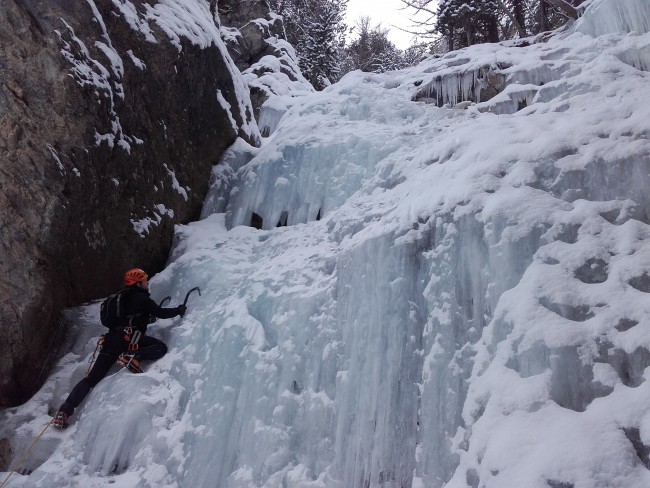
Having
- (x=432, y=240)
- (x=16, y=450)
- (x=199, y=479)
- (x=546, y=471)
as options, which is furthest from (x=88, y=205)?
(x=546, y=471)

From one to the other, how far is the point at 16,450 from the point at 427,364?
11.1 ft

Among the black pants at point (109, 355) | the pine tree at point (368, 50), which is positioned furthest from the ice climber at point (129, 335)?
the pine tree at point (368, 50)

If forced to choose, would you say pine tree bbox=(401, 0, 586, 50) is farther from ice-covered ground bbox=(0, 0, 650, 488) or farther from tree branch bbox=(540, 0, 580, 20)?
ice-covered ground bbox=(0, 0, 650, 488)

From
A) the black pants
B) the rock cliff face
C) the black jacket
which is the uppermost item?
the rock cliff face

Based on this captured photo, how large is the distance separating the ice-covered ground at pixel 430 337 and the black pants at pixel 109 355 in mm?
101

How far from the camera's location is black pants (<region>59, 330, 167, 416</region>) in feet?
13.6

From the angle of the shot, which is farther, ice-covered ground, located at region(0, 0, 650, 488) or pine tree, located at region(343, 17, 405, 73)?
pine tree, located at region(343, 17, 405, 73)

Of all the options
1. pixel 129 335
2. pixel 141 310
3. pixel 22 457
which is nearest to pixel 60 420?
pixel 22 457

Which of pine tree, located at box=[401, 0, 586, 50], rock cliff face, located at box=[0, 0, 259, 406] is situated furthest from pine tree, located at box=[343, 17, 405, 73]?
rock cliff face, located at box=[0, 0, 259, 406]

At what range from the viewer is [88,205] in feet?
16.3

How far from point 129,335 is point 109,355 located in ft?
0.80

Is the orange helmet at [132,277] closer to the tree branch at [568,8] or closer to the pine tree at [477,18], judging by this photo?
the tree branch at [568,8]

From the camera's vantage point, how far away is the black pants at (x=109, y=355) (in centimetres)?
415

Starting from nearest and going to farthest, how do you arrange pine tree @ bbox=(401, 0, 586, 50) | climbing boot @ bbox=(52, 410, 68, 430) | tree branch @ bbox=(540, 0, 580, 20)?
climbing boot @ bbox=(52, 410, 68, 430)
tree branch @ bbox=(540, 0, 580, 20)
pine tree @ bbox=(401, 0, 586, 50)
